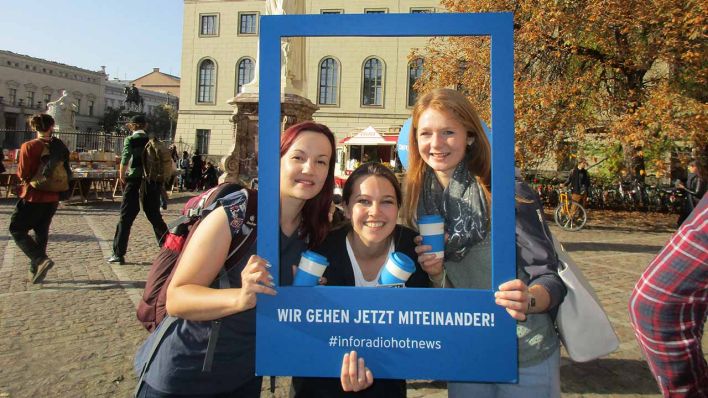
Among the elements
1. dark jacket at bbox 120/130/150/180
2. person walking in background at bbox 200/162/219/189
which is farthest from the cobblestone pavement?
person walking in background at bbox 200/162/219/189

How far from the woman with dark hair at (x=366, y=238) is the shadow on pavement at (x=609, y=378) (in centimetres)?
244

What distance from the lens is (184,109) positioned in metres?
38.9

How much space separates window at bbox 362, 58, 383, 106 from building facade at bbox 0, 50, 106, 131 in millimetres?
46874

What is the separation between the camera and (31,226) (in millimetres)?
5680

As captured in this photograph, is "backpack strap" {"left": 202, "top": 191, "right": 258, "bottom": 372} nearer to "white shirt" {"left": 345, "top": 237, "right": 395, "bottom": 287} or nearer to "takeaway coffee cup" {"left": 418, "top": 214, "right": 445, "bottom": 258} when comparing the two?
"white shirt" {"left": 345, "top": 237, "right": 395, "bottom": 287}

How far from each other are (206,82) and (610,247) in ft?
114

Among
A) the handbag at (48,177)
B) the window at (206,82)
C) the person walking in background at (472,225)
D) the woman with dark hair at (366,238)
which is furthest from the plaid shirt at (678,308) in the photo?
the window at (206,82)

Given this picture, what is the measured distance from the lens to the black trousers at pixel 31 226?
5594 mm

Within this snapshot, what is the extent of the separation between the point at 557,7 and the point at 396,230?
12.6 m

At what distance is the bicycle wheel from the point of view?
12266 mm

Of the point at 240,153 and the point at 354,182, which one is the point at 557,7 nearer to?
the point at 240,153

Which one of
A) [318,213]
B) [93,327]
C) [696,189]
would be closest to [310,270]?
[318,213]

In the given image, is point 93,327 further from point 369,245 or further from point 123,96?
point 123,96

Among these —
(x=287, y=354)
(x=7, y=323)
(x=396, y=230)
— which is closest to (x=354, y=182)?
(x=396, y=230)
